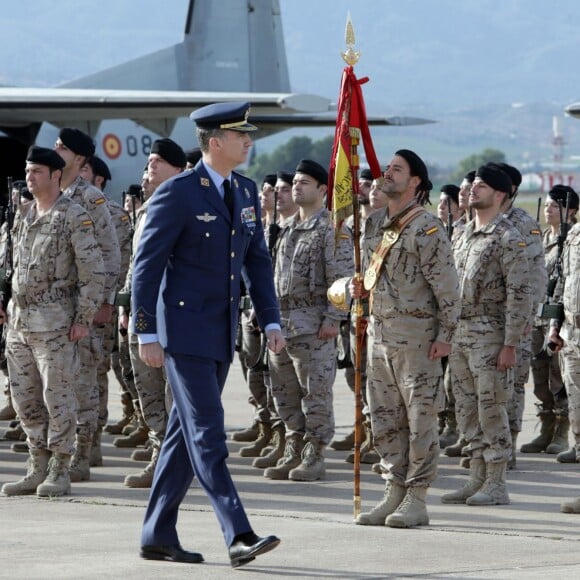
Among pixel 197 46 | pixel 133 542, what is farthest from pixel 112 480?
pixel 197 46

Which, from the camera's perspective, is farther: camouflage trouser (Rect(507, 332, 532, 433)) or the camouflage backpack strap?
camouflage trouser (Rect(507, 332, 532, 433))

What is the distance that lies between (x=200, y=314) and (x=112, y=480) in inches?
126

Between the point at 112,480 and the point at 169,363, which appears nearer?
the point at 169,363

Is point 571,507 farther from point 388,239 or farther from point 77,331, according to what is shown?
point 77,331

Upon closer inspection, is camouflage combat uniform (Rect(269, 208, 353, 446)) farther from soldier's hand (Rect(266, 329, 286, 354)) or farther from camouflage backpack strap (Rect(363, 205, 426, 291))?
soldier's hand (Rect(266, 329, 286, 354))

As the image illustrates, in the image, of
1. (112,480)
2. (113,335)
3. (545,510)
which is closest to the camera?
(545,510)

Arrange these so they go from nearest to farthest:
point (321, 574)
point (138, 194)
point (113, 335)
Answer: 1. point (321, 574)
2. point (113, 335)
3. point (138, 194)

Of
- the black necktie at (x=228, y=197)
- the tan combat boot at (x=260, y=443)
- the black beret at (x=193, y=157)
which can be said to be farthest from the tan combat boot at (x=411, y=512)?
the black beret at (x=193, y=157)

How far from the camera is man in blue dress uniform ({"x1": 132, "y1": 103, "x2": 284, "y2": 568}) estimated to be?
656cm

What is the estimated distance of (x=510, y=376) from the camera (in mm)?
8609

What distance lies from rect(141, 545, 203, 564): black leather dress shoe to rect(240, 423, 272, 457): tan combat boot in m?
4.04

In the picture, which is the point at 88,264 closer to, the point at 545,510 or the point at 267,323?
the point at 267,323

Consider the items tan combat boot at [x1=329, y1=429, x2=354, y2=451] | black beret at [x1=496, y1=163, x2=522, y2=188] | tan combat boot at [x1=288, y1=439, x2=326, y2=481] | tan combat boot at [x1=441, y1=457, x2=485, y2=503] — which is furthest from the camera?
tan combat boot at [x1=329, y1=429, x2=354, y2=451]

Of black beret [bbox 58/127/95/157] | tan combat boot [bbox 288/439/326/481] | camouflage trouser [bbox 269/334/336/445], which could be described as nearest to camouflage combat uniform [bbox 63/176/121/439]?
black beret [bbox 58/127/95/157]
